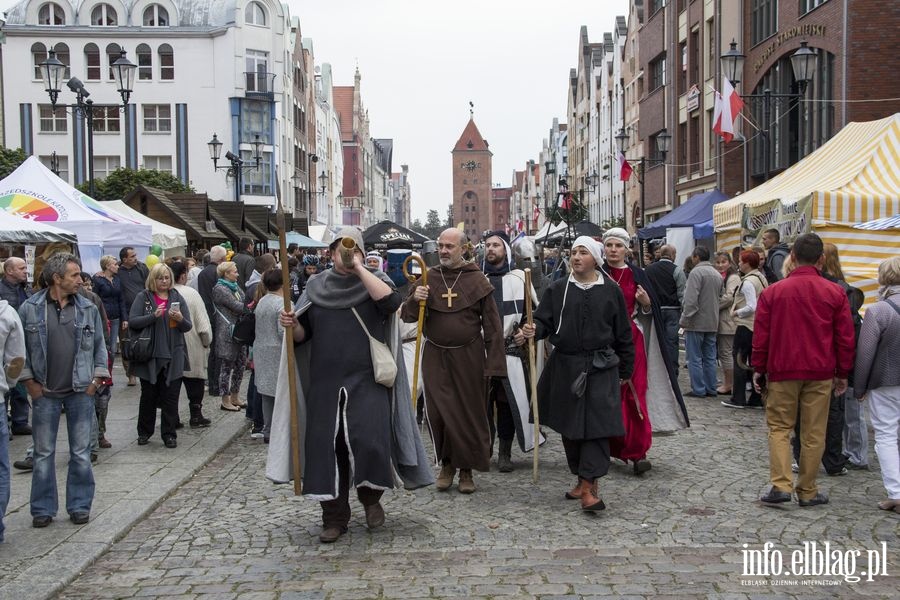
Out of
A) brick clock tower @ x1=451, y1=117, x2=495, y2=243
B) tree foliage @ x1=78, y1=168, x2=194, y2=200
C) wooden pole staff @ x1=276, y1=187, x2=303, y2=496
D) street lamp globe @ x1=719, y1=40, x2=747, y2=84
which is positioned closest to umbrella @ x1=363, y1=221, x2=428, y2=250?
tree foliage @ x1=78, y1=168, x2=194, y2=200

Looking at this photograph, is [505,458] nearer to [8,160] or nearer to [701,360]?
[701,360]

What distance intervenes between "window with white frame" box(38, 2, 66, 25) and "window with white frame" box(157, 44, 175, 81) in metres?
5.76

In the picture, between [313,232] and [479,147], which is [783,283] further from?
[479,147]

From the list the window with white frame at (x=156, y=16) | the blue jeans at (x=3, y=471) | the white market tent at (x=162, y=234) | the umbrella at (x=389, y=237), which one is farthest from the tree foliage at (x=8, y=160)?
the blue jeans at (x=3, y=471)

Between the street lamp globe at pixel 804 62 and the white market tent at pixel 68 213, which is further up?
the street lamp globe at pixel 804 62

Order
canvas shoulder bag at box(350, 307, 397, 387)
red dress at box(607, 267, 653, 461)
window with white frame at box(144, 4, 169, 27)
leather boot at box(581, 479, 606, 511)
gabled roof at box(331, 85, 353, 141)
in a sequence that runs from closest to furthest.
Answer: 1. canvas shoulder bag at box(350, 307, 397, 387)
2. leather boot at box(581, 479, 606, 511)
3. red dress at box(607, 267, 653, 461)
4. window with white frame at box(144, 4, 169, 27)
5. gabled roof at box(331, 85, 353, 141)

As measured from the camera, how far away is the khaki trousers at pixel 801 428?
655 centimetres

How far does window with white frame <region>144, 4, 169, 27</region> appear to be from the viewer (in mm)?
54750

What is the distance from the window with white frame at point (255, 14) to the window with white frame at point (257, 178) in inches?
309

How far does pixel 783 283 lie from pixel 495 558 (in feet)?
9.40

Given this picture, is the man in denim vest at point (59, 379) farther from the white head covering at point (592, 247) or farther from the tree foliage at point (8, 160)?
the tree foliage at point (8, 160)

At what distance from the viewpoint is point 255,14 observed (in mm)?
56188

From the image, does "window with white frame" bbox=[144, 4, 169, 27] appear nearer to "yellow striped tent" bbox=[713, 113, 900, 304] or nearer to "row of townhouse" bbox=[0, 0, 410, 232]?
"row of townhouse" bbox=[0, 0, 410, 232]

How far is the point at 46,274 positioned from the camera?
6.41 meters
